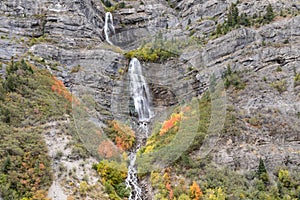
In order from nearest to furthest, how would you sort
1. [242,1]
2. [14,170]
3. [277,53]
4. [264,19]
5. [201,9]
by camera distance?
[14,170], [277,53], [264,19], [242,1], [201,9]

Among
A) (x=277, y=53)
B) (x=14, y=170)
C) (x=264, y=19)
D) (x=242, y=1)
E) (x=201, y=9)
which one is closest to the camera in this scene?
(x=14, y=170)

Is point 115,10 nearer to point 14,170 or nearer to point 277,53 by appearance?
point 277,53

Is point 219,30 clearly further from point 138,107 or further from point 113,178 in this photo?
point 113,178

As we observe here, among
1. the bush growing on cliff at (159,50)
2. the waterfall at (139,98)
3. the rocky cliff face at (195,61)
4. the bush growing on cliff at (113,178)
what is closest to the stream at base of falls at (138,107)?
the waterfall at (139,98)

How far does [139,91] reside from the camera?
45281 mm

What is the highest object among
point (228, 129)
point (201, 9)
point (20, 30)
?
point (201, 9)

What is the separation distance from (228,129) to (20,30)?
3527 cm

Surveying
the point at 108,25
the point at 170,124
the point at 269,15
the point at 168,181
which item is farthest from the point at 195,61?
the point at 168,181

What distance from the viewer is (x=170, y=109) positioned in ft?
140

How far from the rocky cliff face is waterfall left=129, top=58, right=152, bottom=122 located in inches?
37.3

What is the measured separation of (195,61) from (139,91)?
9193mm

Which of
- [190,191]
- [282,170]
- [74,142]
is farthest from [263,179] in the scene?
[74,142]

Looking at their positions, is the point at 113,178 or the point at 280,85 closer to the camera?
the point at 113,178

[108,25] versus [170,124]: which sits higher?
[108,25]
